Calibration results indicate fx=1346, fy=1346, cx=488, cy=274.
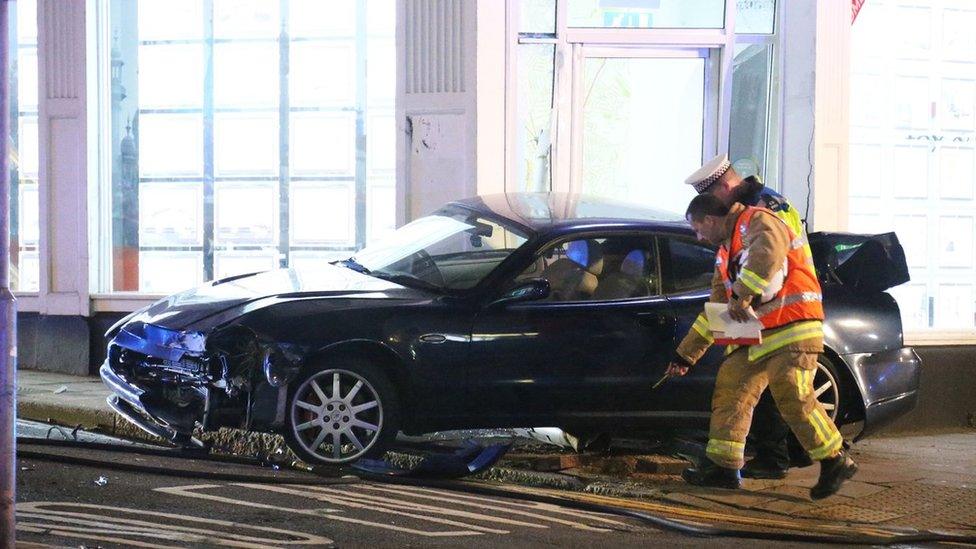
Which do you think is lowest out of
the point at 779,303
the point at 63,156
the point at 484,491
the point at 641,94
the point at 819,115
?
the point at 484,491

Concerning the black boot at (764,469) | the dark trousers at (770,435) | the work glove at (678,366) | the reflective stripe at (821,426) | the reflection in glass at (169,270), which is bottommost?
the black boot at (764,469)

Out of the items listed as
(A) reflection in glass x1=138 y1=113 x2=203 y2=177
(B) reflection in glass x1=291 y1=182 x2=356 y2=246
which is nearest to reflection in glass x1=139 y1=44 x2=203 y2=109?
(A) reflection in glass x1=138 y1=113 x2=203 y2=177

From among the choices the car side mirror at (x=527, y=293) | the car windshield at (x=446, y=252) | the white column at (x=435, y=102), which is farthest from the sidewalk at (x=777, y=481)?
the white column at (x=435, y=102)

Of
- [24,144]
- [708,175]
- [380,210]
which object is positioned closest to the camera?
[708,175]

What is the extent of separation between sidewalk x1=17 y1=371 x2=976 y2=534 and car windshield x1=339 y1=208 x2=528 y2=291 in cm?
112

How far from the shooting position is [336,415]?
709 cm

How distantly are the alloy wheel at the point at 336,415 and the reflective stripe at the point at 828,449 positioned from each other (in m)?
2.25

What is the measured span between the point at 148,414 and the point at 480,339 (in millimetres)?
1823

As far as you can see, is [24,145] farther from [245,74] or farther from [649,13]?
[649,13]

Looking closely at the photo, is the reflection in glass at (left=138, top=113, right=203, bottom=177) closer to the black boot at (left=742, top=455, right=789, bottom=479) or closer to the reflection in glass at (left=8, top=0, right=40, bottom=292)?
the reflection in glass at (left=8, top=0, right=40, bottom=292)

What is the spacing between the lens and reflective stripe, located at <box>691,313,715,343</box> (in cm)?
694

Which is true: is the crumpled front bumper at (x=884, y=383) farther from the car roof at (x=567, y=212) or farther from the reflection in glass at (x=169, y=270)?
the reflection in glass at (x=169, y=270)

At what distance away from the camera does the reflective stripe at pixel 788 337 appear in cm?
662

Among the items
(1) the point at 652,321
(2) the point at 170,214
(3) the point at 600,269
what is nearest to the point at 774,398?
(1) the point at 652,321
